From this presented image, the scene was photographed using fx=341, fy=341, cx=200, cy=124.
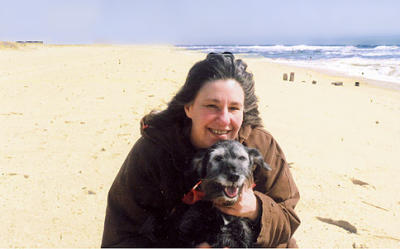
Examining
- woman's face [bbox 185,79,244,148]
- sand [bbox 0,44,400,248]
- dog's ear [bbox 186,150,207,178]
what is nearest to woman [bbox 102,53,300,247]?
woman's face [bbox 185,79,244,148]

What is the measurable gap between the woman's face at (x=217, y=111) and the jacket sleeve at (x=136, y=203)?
19.5 inches

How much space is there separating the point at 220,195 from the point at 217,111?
698 millimetres

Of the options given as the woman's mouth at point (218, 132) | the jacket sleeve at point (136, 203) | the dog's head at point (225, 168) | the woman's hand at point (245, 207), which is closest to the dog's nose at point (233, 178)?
the dog's head at point (225, 168)

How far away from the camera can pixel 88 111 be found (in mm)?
9398

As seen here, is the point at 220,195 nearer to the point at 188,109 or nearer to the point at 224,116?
the point at 224,116

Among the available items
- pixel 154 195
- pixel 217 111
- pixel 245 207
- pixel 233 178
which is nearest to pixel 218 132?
pixel 217 111

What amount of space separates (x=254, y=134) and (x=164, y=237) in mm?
1259

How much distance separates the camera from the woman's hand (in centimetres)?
283

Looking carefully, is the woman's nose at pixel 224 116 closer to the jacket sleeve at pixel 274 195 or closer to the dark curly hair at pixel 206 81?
the dark curly hair at pixel 206 81

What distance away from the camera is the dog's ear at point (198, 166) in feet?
9.35

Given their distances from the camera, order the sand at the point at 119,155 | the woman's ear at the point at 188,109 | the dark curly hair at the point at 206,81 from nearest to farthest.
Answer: the dark curly hair at the point at 206,81 → the woman's ear at the point at 188,109 → the sand at the point at 119,155

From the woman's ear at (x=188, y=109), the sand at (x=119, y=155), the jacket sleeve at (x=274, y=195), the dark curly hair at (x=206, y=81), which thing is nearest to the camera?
the jacket sleeve at (x=274, y=195)

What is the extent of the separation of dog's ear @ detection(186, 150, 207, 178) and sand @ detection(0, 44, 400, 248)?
7.07 feet

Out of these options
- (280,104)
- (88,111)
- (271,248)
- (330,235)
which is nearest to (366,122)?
(280,104)
